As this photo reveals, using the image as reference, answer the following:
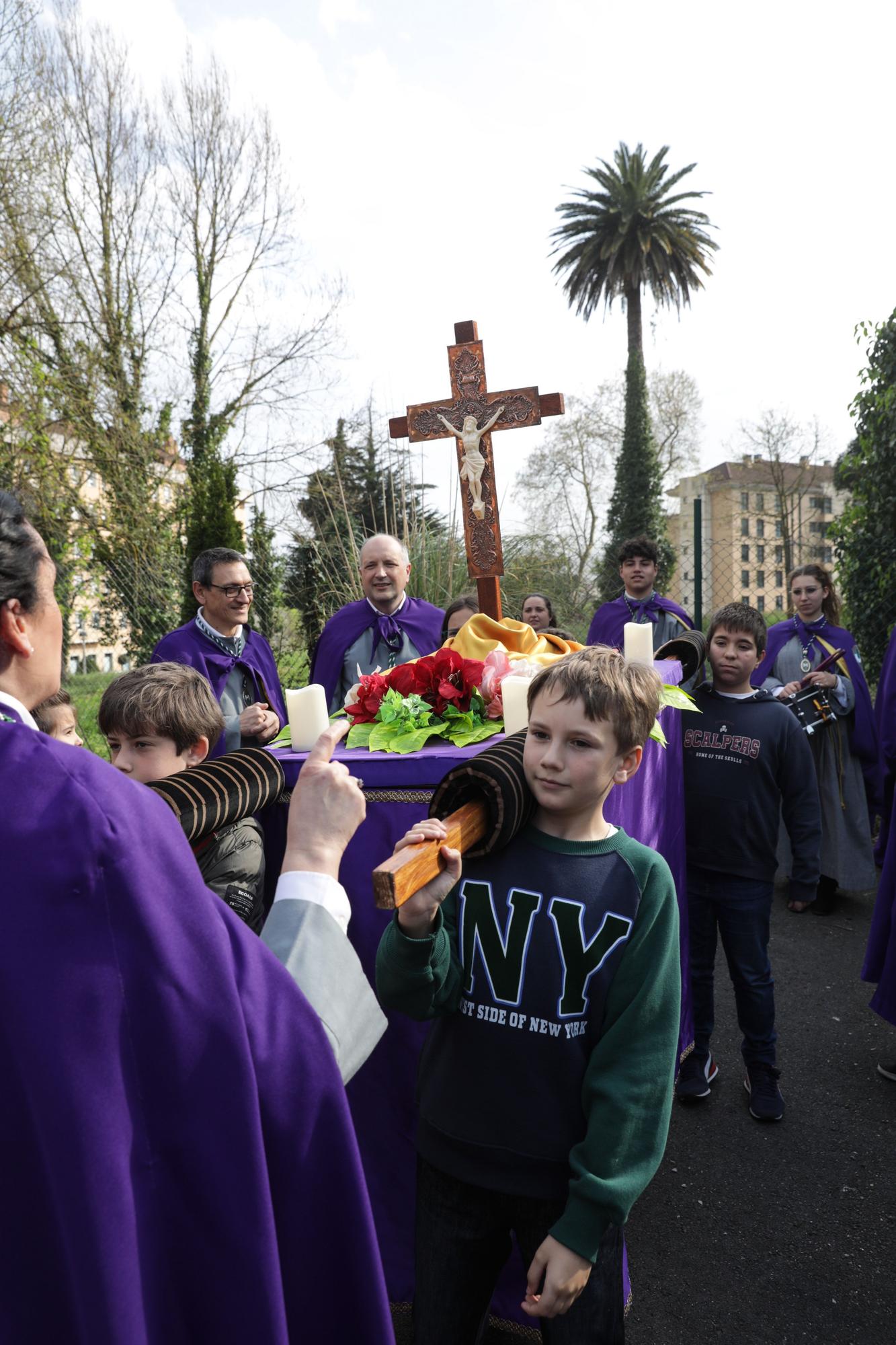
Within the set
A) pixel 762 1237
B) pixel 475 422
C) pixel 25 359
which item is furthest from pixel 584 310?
pixel 762 1237

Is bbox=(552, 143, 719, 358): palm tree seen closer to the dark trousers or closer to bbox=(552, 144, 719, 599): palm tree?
bbox=(552, 144, 719, 599): palm tree

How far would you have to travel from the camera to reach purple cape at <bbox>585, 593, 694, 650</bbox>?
239 inches

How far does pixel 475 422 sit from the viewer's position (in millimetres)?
3977

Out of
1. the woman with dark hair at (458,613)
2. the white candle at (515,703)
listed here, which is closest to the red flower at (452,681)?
the white candle at (515,703)

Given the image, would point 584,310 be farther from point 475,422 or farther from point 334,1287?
point 334,1287

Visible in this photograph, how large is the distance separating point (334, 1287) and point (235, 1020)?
1.37 ft

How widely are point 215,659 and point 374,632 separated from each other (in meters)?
0.82

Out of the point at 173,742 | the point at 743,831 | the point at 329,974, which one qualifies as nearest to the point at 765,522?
the point at 743,831

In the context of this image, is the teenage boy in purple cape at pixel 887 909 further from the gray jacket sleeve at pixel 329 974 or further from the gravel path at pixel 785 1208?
the gray jacket sleeve at pixel 329 974

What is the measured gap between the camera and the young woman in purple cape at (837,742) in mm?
5727

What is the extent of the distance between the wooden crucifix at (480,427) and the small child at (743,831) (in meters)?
0.99

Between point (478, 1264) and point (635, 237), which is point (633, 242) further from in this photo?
point (478, 1264)

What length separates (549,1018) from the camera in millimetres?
1698

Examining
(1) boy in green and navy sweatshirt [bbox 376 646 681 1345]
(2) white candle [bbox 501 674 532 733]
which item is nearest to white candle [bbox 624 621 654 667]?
(2) white candle [bbox 501 674 532 733]
